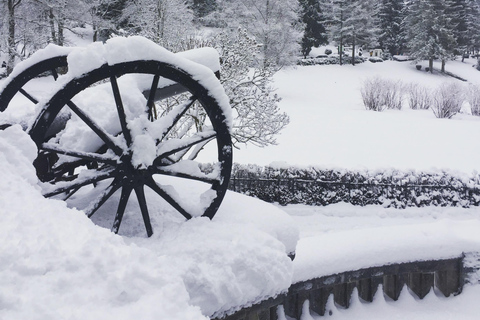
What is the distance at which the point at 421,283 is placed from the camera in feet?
19.0

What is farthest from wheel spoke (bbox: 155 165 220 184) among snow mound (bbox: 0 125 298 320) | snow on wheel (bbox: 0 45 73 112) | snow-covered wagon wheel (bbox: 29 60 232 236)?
snow on wheel (bbox: 0 45 73 112)

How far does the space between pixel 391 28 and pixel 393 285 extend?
45.6 meters

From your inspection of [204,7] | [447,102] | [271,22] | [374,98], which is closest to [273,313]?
[447,102]

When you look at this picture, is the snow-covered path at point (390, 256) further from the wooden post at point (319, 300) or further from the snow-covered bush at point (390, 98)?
the snow-covered bush at point (390, 98)

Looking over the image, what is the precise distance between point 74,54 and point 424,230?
5084mm

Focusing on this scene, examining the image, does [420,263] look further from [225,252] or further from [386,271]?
[225,252]

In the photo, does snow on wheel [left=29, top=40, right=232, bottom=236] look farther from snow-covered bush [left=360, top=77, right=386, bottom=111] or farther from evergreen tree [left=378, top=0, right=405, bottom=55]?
evergreen tree [left=378, top=0, right=405, bottom=55]

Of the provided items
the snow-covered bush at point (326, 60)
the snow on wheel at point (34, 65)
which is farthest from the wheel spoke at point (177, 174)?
the snow-covered bush at point (326, 60)

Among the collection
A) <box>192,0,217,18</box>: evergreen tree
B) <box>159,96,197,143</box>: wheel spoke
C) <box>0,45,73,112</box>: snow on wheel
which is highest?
<box>192,0,217,18</box>: evergreen tree

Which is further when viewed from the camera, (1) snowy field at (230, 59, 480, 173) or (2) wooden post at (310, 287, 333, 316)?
(1) snowy field at (230, 59, 480, 173)

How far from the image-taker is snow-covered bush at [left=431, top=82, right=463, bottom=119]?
19.8 meters

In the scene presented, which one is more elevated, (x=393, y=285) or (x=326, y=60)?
(x=393, y=285)

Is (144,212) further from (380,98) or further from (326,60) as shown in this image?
(326,60)

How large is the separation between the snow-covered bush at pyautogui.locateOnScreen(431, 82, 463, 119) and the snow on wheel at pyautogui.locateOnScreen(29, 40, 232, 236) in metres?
18.9
